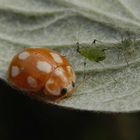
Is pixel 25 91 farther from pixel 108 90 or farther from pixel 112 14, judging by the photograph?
pixel 112 14

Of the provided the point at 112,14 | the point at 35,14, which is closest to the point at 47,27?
the point at 35,14

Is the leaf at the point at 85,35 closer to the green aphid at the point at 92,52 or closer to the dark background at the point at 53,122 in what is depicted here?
the green aphid at the point at 92,52

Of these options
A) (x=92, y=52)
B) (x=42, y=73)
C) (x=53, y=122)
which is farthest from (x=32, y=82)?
(x=53, y=122)

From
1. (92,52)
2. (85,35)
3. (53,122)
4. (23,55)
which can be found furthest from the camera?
(53,122)

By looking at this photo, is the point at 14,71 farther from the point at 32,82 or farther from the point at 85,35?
the point at 85,35

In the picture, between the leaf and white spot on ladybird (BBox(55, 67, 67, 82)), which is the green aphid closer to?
the leaf

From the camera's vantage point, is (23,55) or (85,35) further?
(85,35)
